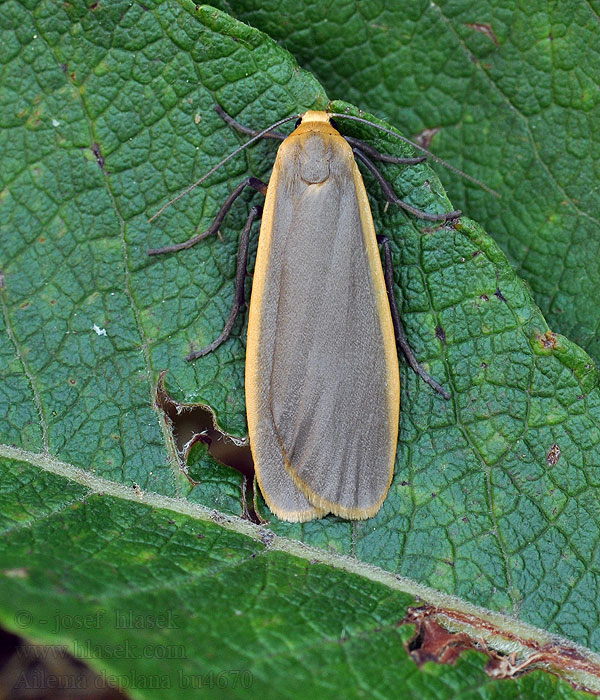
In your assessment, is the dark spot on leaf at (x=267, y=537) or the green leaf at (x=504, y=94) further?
the green leaf at (x=504, y=94)

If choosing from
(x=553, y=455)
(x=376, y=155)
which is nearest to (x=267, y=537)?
(x=553, y=455)

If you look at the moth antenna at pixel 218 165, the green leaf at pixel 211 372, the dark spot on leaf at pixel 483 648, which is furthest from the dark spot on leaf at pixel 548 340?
the moth antenna at pixel 218 165

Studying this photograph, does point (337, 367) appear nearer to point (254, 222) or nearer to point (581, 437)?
point (254, 222)

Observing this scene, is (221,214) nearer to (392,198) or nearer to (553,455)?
(392,198)

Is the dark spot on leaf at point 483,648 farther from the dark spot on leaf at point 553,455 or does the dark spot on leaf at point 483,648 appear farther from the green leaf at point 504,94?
the green leaf at point 504,94

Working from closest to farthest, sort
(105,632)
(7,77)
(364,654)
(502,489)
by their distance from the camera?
(105,632)
(364,654)
(502,489)
(7,77)

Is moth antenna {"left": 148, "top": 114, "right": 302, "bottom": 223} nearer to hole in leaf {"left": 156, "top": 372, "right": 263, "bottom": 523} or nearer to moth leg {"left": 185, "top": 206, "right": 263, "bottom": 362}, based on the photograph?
moth leg {"left": 185, "top": 206, "right": 263, "bottom": 362}

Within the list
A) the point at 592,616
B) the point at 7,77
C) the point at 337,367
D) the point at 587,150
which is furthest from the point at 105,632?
the point at 587,150

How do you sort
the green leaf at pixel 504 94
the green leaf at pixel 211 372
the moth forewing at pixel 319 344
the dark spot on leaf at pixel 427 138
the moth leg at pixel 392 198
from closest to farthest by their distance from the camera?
the green leaf at pixel 211 372
the moth forewing at pixel 319 344
the moth leg at pixel 392 198
the green leaf at pixel 504 94
the dark spot on leaf at pixel 427 138
